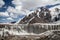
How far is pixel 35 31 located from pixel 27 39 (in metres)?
15.1

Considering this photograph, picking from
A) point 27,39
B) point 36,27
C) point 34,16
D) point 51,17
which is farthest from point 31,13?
point 27,39

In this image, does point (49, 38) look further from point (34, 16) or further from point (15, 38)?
point (34, 16)

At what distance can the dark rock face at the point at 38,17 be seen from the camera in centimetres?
9869

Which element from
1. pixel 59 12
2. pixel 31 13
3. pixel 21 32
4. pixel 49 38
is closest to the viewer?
pixel 49 38

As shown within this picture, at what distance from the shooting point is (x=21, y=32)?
6234 centimetres

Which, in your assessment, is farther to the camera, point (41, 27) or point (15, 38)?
point (41, 27)

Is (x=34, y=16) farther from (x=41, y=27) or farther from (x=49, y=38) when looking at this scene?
(x=49, y=38)

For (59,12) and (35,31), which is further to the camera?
(59,12)

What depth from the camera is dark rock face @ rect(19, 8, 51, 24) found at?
98.7 metres

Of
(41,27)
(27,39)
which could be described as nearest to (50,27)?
(41,27)

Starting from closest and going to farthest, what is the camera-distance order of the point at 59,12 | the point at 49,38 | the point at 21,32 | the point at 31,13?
the point at 49,38
the point at 21,32
the point at 59,12
the point at 31,13

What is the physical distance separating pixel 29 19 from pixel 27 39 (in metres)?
50.0

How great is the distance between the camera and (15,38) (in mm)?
50500

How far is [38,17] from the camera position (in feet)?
339
